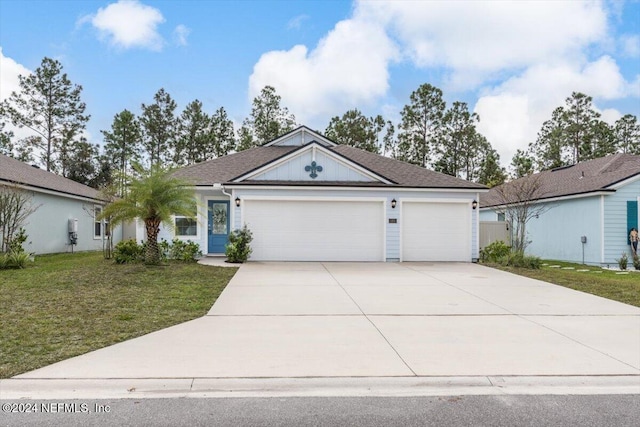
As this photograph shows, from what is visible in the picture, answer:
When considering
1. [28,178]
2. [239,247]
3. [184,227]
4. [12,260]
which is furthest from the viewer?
[28,178]

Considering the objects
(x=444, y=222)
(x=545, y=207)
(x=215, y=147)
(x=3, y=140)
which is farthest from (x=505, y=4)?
(x=3, y=140)

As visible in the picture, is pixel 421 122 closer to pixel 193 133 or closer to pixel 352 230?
pixel 193 133

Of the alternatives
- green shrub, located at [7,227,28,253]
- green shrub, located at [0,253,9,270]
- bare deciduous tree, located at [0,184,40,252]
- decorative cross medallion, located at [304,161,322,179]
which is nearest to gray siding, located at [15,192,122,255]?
bare deciduous tree, located at [0,184,40,252]

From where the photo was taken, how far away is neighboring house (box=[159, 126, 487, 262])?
15.6 meters

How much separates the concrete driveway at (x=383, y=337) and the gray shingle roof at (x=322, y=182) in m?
6.71

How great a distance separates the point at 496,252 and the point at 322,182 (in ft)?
22.6

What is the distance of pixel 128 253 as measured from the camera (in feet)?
44.0

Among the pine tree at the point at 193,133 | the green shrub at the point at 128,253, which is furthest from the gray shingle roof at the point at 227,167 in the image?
the pine tree at the point at 193,133

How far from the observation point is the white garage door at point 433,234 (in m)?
16.2

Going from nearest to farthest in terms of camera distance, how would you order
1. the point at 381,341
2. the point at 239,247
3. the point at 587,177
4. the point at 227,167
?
the point at 381,341 → the point at 239,247 → the point at 227,167 → the point at 587,177

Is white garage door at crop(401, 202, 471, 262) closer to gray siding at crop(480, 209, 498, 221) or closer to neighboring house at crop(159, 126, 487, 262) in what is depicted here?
neighboring house at crop(159, 126, 487, 262)

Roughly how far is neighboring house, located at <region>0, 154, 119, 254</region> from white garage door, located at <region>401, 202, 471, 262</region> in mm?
12137

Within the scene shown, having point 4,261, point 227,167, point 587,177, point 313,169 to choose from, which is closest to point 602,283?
point 313,169

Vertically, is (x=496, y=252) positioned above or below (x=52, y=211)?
below
